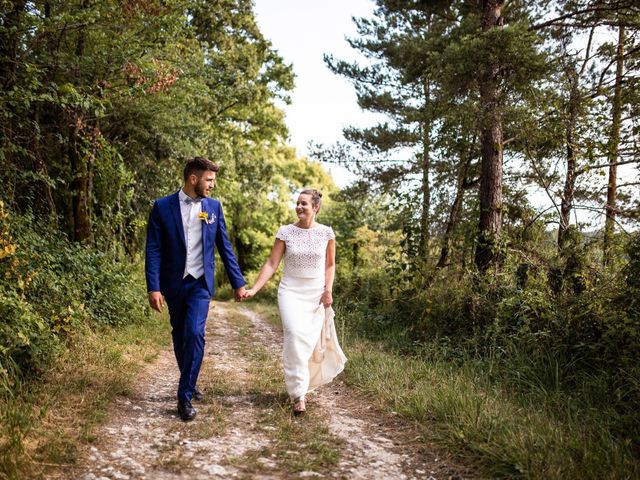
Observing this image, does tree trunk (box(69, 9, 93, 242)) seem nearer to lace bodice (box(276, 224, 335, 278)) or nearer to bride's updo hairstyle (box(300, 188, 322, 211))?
lace bodice (box(276, 224, 335, 278))

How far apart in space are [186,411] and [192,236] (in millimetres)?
1524

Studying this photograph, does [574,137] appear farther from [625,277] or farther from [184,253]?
[184,253]

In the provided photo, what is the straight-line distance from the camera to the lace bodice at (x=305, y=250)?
194 inches

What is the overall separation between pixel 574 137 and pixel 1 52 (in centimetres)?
Result: 777

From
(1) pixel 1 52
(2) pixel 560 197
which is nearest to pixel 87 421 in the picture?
(1) pixel 1 52

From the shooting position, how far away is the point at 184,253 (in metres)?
4.41

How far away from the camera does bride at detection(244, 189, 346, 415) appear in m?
4.74

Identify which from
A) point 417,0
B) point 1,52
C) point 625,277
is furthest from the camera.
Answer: point 417,0

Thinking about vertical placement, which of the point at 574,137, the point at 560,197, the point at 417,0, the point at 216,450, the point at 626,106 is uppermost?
the point at 417,0

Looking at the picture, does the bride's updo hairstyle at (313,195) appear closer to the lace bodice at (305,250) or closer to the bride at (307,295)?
the bride at (307,295)

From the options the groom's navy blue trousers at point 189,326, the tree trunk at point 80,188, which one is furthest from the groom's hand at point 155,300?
the tree trunk at point 80,188

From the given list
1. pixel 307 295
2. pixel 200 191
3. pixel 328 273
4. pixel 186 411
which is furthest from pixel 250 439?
pixel 200 191

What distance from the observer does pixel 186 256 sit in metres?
4.41

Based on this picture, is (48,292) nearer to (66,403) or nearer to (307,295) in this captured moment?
(66,403)
